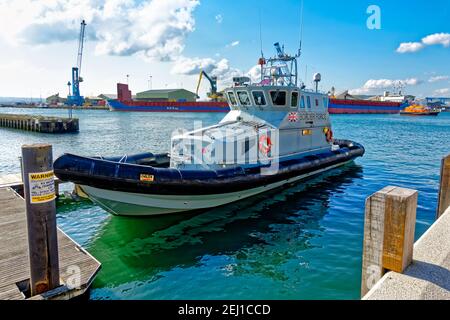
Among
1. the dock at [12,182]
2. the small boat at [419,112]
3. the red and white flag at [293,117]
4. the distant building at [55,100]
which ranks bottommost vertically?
the dock at [12,182]

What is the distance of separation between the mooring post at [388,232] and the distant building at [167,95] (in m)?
126

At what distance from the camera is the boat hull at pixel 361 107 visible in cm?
8331

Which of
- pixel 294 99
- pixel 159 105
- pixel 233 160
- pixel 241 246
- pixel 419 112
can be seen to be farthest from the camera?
pixel 159 105

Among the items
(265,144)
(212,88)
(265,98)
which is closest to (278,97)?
(265,98)

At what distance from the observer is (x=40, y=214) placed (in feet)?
13.5

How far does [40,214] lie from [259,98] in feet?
28.7

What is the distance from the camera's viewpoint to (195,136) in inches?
381

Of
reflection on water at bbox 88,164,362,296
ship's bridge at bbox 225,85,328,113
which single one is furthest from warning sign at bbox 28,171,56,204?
ship's bridge at bbox 225,85,328,113

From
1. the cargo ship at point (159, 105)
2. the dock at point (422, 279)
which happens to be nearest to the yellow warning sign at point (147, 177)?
the dock at point (422, 279)

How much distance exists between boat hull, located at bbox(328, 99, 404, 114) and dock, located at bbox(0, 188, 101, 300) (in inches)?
3173

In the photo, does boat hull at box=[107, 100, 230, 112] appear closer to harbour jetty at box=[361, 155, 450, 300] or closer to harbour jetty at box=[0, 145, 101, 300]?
harbour jetty at box=[0, 145, 101, 300]

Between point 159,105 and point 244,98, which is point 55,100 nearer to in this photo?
point 159,105

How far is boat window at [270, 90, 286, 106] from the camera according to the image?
11.6m

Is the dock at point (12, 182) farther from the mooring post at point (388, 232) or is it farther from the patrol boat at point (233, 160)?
the mooring post at point (388, 232)
